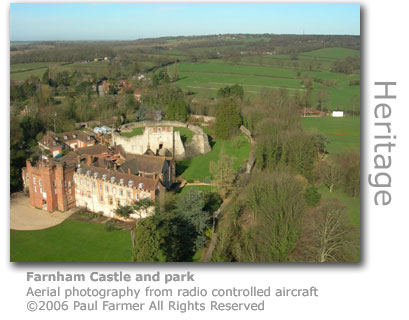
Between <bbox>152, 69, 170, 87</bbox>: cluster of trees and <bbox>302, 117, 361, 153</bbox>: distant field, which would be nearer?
<bbox>302, 117, 361, 153</bbox>: distant field

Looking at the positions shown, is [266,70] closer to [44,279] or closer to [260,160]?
[260,160]

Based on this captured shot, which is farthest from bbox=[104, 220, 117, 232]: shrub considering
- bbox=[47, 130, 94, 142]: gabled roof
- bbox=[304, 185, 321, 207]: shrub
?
bbox=[47, 130, 94, 142]: gabled roof

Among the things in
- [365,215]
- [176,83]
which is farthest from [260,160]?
[176,83]

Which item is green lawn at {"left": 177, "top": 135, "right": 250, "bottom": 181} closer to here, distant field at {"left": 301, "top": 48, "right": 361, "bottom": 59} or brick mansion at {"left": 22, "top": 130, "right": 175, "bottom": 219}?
brick mansion at {"left": 22, "top": 130, "right": 175, "bottom": 219}

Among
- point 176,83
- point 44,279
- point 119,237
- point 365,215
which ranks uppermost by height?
point 176,83

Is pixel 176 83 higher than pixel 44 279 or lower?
higher
